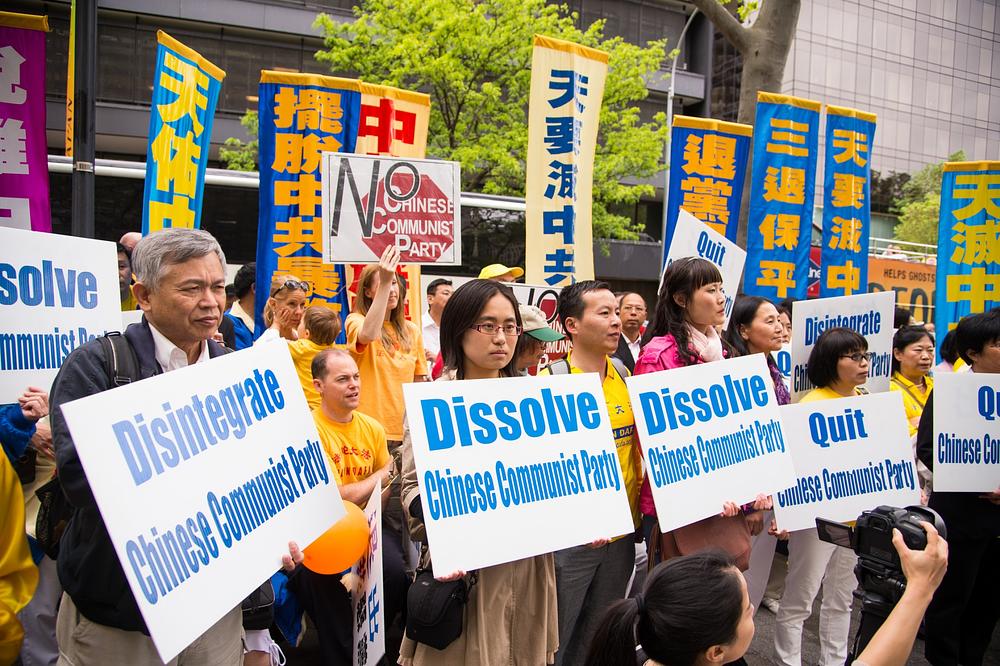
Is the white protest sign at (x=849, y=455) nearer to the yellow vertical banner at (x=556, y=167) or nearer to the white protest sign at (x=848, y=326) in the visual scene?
the white protest sign at (x=848, y=326)

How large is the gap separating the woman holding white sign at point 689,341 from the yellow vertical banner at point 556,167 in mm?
2356

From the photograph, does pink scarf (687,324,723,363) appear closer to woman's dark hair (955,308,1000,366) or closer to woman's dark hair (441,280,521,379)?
woman's dark hair (441,280,521,379)

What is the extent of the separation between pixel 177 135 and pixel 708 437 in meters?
4.28

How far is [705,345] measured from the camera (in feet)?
12.3

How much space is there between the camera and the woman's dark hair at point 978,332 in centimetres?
432

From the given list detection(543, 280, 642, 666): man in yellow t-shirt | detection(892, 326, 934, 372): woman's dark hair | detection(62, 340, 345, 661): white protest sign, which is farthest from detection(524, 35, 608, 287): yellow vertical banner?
detection(62, 340, 345, 661): white protest sign

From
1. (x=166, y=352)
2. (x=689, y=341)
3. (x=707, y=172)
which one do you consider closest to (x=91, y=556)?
(x=166, y=352)

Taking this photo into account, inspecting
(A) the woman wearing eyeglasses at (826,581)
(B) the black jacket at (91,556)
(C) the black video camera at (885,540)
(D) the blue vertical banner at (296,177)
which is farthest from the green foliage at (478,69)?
(C) the black video camera at (885,540)

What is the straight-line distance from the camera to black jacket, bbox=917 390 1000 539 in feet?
13.4

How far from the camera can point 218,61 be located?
22781 millimetres

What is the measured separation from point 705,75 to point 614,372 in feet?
94.8

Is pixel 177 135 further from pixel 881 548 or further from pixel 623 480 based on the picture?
pixel 881 548

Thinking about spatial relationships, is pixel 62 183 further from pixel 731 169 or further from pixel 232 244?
pixel 731 169

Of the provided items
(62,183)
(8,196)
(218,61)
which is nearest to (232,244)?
(62,183)
